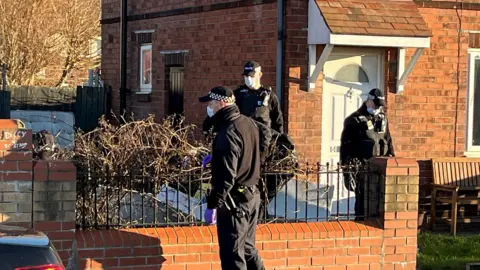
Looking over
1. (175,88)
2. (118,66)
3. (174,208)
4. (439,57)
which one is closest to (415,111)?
(439,57)

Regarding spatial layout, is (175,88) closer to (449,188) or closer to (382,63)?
(382,63)

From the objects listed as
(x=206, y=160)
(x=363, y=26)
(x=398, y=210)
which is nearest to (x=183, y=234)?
(x=206, y=160)

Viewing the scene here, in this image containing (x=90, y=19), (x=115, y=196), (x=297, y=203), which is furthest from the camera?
(x=90, y=19)

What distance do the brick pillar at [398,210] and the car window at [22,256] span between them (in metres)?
4.01

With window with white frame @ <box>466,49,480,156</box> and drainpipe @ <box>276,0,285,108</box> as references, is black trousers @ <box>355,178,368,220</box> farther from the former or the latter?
window with white frame @ <box>466,49,480,156</box>

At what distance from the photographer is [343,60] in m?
11.2

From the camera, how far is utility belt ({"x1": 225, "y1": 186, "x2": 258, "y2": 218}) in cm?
654

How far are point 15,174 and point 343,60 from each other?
5.67 m

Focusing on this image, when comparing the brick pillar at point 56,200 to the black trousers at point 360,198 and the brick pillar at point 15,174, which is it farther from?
the black trousers at point 360,198

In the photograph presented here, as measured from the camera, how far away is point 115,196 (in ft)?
23.7

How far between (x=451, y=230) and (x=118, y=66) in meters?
7.37

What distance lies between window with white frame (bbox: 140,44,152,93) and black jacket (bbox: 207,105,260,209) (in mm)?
8224

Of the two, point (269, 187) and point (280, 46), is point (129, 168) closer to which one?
point (269, 187)

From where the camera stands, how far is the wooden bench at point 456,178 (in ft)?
37.1
